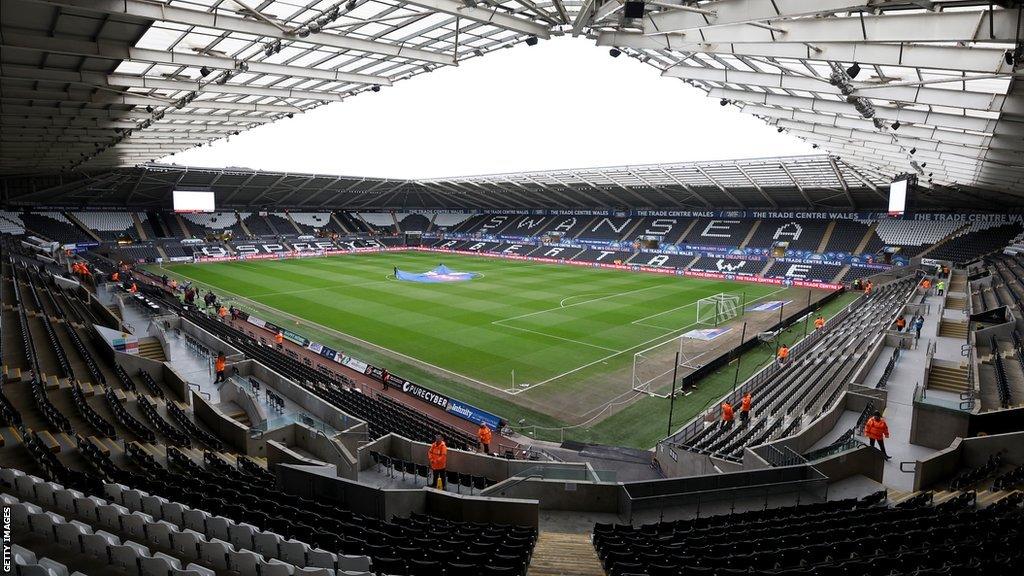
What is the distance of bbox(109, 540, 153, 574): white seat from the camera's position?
18.5 ft

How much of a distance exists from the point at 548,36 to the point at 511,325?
20546 mm

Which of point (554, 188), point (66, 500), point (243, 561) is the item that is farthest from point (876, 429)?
point (554, 188)

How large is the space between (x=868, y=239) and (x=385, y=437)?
52626 mm

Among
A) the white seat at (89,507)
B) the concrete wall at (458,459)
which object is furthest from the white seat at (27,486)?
the concrete wall at (458,459)

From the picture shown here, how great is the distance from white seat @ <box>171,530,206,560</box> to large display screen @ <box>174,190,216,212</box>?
183ft

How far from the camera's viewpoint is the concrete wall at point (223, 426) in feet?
44.9

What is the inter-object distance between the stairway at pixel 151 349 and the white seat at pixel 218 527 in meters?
16.7

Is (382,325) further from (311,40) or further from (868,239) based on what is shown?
(868,239)

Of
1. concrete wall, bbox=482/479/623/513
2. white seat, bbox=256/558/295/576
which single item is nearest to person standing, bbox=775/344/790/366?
concrete wall, bbox=482/479/623/513

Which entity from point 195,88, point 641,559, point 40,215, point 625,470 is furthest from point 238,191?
point 641,559

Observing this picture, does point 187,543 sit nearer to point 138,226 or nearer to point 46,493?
point 46,493

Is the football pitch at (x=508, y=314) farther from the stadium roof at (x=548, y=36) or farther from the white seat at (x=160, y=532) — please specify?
the white seat at (x=160, y=532)

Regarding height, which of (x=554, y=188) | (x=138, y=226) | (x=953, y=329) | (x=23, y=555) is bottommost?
(x=23, y=555)

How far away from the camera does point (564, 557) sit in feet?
25.9
